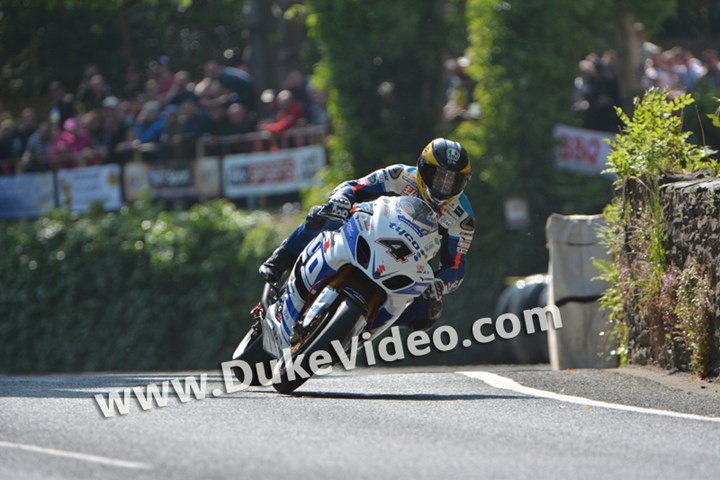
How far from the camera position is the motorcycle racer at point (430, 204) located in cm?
883

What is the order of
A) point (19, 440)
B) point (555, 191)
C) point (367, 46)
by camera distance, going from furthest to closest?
1. point (367, 46)
2. point (555, 191)
3. point (19, 440)

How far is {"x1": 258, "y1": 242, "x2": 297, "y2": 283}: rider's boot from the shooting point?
9.48 meters

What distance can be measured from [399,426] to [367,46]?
46.8 feet

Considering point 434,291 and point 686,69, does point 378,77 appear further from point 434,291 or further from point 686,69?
point 434,291

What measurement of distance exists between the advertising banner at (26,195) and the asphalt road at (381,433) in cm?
1487

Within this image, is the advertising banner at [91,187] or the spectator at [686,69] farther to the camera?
the advertising banner at [91,187]

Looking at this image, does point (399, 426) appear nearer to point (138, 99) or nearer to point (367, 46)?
point (367, 46)

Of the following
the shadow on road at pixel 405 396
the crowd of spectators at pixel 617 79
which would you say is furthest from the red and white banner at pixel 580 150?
the shadow on road at pixel 405 396

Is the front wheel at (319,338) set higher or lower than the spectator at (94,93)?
lower

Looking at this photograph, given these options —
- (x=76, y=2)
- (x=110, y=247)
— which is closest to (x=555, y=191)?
(x=110, y=247)

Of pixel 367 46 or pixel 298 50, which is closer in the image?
pixel 367 46

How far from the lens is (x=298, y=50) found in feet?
95.8

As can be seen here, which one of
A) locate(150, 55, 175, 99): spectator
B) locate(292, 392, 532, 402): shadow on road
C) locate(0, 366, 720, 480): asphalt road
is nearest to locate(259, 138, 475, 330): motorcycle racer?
locate(292, 392, 532, 402): shadow on road

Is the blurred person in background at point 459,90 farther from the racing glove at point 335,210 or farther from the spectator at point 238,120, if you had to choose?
the racing glove at point 335,210
